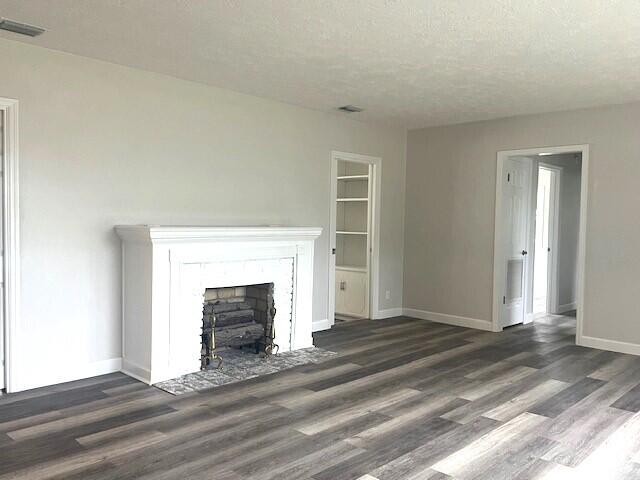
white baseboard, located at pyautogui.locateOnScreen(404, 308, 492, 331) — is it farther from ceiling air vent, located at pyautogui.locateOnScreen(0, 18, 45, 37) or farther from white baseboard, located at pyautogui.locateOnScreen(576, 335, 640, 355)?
ceiling air vent, located at pyautogui.locateOnScreen(0, 18, 45, 37)


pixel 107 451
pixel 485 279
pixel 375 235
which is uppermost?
pixel 375 235

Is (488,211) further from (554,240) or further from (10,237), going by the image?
(10,237)

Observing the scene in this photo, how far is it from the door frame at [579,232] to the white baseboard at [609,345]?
0.04 metres

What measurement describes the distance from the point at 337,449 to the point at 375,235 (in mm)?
3985

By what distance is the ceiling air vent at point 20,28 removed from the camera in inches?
131

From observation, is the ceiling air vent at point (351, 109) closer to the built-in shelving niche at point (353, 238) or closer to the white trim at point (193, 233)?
the built-in shelving niche at point (353, 238)

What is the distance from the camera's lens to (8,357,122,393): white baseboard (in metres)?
3.81

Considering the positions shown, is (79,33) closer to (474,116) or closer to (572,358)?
(474,116)

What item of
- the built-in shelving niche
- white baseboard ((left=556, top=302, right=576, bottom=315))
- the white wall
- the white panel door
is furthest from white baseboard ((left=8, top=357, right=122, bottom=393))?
white baseboard ((left=556, top=302, right=576, bottom=315))

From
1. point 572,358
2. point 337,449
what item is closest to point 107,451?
point 337,449

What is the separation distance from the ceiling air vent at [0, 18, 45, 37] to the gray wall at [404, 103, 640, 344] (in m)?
4.59

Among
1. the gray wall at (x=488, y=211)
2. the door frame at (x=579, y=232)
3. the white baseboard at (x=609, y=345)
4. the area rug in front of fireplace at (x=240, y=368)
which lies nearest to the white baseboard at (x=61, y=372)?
the area rug in front of fireplace at (x=240, y=368)

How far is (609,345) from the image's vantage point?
17.5 ft

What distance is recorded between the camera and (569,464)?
280 cm
